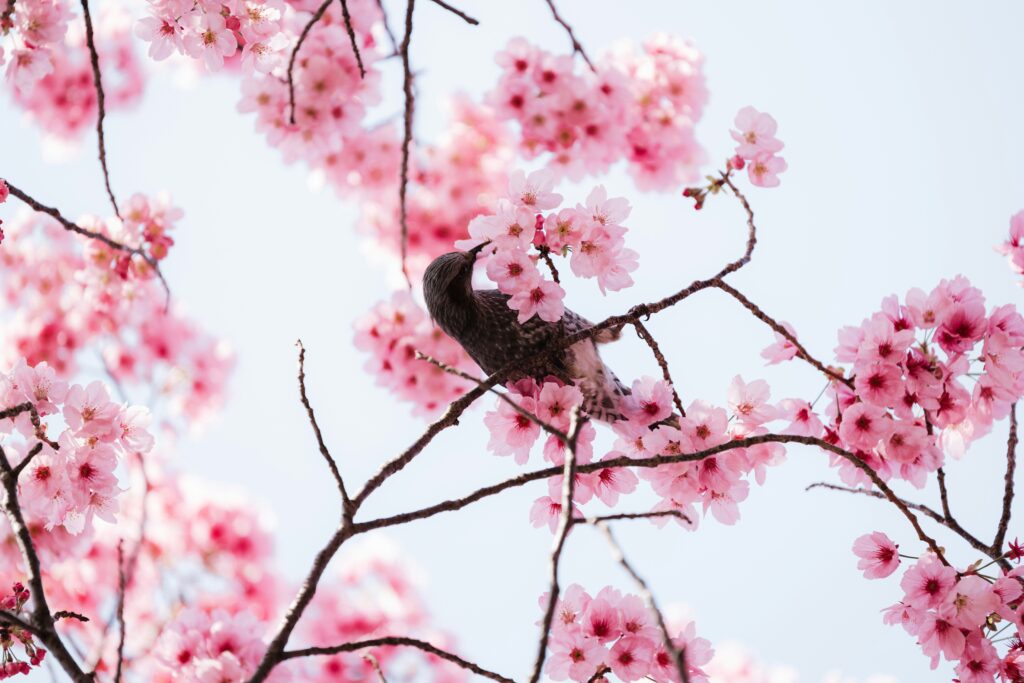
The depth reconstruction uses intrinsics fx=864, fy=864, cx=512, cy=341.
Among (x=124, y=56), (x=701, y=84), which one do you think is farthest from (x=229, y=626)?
(x=124, y=56)

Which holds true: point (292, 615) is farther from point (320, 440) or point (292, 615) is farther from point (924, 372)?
point (924, 372)

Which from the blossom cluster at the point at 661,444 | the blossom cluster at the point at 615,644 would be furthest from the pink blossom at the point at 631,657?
the blossom cluster at the point at 661,444

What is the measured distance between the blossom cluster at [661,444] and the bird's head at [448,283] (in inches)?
20.3

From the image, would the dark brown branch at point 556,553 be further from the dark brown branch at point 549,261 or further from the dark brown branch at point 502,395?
the dark brown branch at point 549,261

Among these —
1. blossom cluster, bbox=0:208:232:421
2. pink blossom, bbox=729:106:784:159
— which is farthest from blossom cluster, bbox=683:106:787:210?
blossom cluster, bbox=0:208:232:421

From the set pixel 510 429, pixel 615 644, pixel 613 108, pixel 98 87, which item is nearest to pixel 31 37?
pixel 98 87

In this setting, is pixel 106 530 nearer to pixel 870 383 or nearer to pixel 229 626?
pixel 229 626

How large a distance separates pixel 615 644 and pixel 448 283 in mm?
1114

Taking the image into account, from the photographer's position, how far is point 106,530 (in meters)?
6.25

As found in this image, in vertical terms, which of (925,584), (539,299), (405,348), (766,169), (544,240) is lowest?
(925,584)

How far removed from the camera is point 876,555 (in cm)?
211

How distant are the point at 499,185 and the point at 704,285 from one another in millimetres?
4343

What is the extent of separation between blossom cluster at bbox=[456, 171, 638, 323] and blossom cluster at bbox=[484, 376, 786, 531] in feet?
0.83

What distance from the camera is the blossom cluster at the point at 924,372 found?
2029 millimetres
